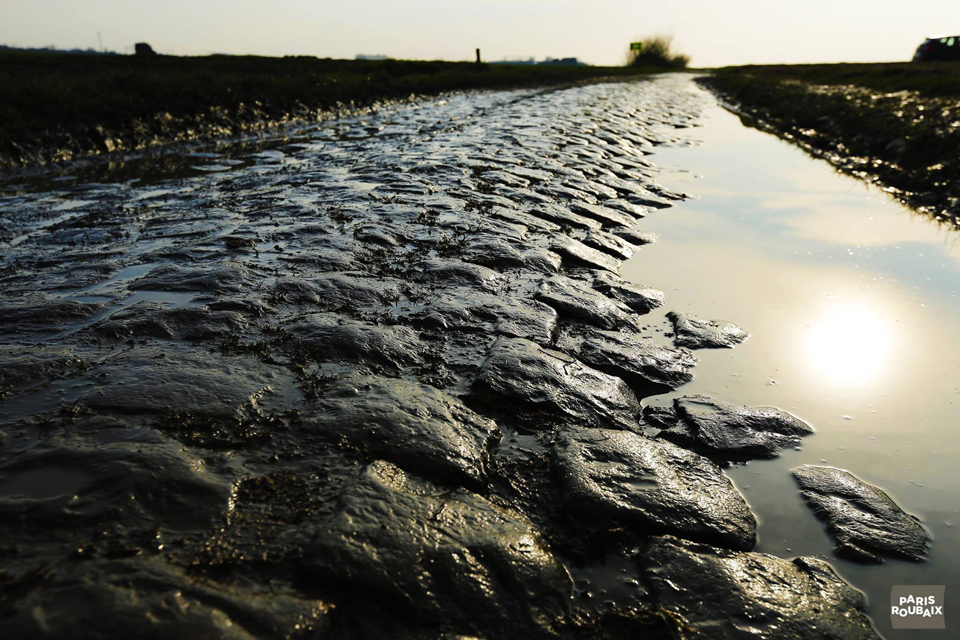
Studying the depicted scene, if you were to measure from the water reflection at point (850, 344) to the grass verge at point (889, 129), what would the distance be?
15.3ft

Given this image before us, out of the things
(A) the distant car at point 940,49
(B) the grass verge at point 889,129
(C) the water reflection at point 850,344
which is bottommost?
(C) the water reflection at point 850,344

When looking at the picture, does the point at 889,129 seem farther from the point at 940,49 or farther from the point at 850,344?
the point at 940,49

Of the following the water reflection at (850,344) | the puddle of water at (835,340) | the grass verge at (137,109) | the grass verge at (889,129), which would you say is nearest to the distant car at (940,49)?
the grass verge at (889,129)

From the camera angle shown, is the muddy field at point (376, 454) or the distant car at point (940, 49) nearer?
the muddy field at point (376, 454)

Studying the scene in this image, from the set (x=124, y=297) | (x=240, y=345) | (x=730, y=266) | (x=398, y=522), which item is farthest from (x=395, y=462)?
(x=730, y=266)

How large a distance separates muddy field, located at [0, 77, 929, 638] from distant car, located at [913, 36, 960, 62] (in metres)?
43.6

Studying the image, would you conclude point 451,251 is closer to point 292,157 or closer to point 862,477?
point 862,477

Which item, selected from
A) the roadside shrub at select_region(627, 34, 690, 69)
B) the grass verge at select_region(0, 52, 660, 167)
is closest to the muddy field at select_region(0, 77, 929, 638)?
the grass verge at select_region(0, 52, 660, 167)

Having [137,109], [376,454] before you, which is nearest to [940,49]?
[137,109]

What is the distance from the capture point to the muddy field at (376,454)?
1625mm

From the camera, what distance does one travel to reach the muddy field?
162cm

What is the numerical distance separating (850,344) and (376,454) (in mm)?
3114

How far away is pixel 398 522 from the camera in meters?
1.86

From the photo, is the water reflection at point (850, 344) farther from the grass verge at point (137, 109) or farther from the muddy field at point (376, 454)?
the grass verge at point (137, 109)
